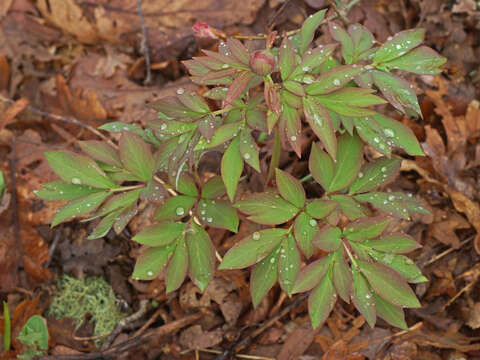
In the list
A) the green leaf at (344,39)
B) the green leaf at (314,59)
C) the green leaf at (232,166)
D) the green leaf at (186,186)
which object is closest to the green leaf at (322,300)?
the green leaf at (232,166)

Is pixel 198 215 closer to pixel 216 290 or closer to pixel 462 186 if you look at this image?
pixel 216 290

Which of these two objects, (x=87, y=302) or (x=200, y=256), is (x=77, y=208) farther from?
(x=87, y=302)

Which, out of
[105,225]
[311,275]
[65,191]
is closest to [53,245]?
[65,191]

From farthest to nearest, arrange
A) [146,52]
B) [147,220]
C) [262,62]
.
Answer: [146,52] < [147,220] < [262,62]

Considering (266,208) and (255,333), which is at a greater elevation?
(266,208)

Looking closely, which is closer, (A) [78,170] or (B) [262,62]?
(B) [262,62]

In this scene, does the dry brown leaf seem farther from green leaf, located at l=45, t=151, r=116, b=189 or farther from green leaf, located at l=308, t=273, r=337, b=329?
green leaf, located at l=308, t=273, r=337, b=329

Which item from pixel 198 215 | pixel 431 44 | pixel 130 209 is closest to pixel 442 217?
pixel 431 44

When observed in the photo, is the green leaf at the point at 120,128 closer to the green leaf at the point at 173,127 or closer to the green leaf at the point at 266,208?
the green leaf at the point at 173,127
